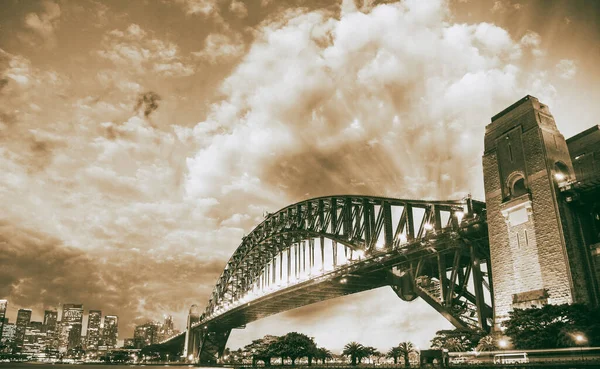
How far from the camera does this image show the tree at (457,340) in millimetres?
47688

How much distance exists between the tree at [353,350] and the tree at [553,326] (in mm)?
44029

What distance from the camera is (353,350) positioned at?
256ft

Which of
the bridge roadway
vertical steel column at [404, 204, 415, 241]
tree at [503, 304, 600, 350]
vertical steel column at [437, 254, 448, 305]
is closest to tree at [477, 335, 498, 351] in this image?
tree at [503, 304, 600, 350]

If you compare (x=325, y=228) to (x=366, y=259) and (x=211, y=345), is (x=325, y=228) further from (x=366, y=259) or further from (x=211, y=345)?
(x=211, y=345)

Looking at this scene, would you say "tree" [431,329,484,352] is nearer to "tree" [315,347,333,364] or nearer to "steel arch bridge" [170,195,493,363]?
"steel arch bridge" [170,195,493,363]

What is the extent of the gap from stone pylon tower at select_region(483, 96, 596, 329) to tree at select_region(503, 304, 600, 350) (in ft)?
4.89

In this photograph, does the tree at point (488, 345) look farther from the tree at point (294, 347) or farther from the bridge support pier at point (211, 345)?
the bridge support pier at point (211, 345)

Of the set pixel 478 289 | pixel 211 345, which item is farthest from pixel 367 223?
pixel 211 345

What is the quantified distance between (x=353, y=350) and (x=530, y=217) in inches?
1817

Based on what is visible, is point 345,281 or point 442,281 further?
point 345,281

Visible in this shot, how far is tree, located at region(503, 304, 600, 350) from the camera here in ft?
108

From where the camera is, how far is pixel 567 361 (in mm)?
32344

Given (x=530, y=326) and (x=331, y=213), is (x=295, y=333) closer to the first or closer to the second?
(x=331, y=213)

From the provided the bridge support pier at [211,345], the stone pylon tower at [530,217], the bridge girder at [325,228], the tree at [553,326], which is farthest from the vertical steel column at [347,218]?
the bridge support pier at [211,345]
